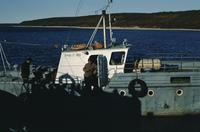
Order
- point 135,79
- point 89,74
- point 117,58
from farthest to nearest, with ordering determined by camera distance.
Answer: point 117,58 < point 135,79 < point 89,74

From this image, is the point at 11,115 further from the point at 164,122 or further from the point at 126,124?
the point at 164,122

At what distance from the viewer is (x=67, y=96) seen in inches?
1046

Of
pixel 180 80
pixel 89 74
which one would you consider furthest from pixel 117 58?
pixel 180 80

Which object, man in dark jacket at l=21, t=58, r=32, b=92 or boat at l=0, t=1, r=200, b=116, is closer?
man in dark jacket at l=21, t=58, r=32, b=92

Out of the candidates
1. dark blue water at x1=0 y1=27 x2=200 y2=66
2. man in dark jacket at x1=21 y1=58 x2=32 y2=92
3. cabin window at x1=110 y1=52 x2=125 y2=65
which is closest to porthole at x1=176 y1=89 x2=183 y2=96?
cabin window at x1=110 y1=52 x2=125 y2=65

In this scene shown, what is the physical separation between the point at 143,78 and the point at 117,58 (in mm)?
Result: 1964

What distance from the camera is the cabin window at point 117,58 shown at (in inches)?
1076

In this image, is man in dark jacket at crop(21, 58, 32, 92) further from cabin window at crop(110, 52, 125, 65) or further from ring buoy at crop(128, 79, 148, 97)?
ring buoy at crop(128, 79, 148, 97)

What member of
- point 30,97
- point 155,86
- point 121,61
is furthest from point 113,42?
point 30,97

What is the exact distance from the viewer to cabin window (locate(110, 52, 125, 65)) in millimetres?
27328

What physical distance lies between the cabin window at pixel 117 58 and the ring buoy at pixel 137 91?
4.85ft

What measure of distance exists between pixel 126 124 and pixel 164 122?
194cm

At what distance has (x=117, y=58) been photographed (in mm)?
27500

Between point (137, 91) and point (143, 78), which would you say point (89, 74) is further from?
point (143, 78)
